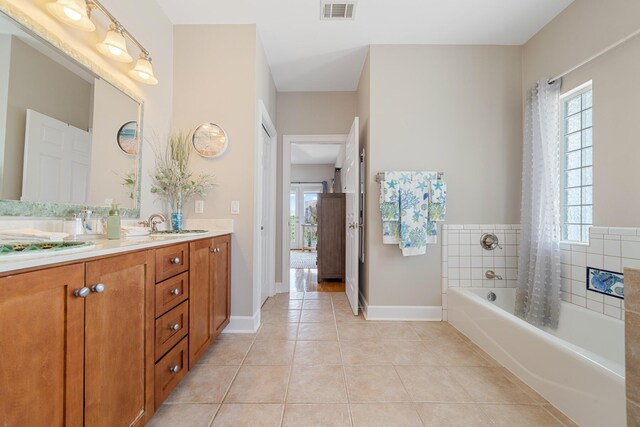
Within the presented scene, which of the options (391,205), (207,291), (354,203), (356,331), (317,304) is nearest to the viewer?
(207,291)

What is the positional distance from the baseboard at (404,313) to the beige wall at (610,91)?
4.52 ft

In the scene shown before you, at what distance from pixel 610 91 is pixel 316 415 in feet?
8.80

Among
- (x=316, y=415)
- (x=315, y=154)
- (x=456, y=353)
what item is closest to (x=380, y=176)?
(x=456, y=353)

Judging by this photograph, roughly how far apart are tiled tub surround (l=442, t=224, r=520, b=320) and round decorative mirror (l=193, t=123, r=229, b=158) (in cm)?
214

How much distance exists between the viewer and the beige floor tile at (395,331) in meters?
2.17

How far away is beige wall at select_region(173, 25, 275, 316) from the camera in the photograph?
2285 mm

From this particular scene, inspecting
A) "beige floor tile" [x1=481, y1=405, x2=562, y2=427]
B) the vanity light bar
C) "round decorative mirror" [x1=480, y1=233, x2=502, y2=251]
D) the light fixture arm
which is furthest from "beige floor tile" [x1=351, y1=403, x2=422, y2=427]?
the light fixture arm

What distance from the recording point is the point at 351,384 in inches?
61.5

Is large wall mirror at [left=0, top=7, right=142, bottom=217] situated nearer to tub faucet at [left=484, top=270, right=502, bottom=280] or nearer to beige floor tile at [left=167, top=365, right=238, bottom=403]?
beige floor tile at [left=167, top=365, right=238, bottom=403]

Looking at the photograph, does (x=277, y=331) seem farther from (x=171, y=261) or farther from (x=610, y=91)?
(x=610, y=91)

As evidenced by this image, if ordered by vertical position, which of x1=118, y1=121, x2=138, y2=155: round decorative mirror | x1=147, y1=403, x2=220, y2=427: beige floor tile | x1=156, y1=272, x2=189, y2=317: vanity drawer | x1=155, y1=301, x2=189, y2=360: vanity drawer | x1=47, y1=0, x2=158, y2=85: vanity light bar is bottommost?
x1=147, y1=403, x2=220, y2=427: beige floor tile

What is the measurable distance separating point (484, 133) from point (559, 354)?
1.90 m

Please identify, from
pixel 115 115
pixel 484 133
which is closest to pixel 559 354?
pixel 484 133

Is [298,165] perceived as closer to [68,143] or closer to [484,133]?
[484,133]
